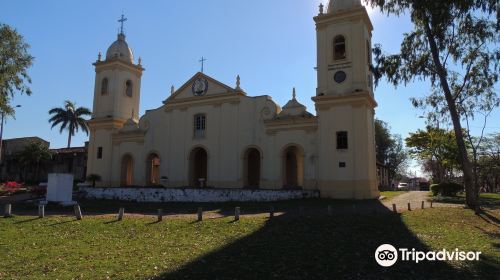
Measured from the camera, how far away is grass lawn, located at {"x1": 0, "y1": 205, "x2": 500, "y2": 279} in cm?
795

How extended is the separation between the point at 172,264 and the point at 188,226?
550 centimetres

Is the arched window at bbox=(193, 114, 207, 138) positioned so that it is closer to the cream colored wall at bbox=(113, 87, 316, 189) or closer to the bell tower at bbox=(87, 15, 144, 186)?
the cream colored wall at bbox=(113, 87, 316, 189)

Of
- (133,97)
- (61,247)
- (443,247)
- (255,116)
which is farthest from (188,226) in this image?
(133,97)

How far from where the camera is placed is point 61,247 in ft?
34.8

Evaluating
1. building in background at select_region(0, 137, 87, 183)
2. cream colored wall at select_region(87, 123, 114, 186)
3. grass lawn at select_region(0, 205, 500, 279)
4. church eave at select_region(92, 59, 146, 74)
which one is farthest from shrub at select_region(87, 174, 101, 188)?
grass lawn at select_region(0, 205, 500, 279)

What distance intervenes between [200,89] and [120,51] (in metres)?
9.43

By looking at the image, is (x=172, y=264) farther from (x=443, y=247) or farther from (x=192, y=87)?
(x=192, y=87)

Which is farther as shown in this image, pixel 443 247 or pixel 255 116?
pixel 255 116

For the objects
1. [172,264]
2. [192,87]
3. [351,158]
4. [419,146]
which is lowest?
[172,264]

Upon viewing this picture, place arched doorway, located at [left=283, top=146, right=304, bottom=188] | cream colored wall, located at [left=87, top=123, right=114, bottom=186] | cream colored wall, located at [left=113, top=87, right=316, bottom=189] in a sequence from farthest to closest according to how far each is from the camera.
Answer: cream colored wall, located at [left=87, top=123, right=114, bottom=186] < arched doorway, located at [left=283, top=146, right=304, bottom=188] < cream colored wall, located at [left=113, top=87, right=316, bottom=189]

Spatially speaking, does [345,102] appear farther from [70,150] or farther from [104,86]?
[70,150]

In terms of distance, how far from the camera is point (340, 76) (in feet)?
82.7

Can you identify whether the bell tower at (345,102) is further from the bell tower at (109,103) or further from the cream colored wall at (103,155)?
the cream colored wall at (103,155)

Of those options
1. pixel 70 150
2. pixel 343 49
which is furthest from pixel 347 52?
pixel 70 150
